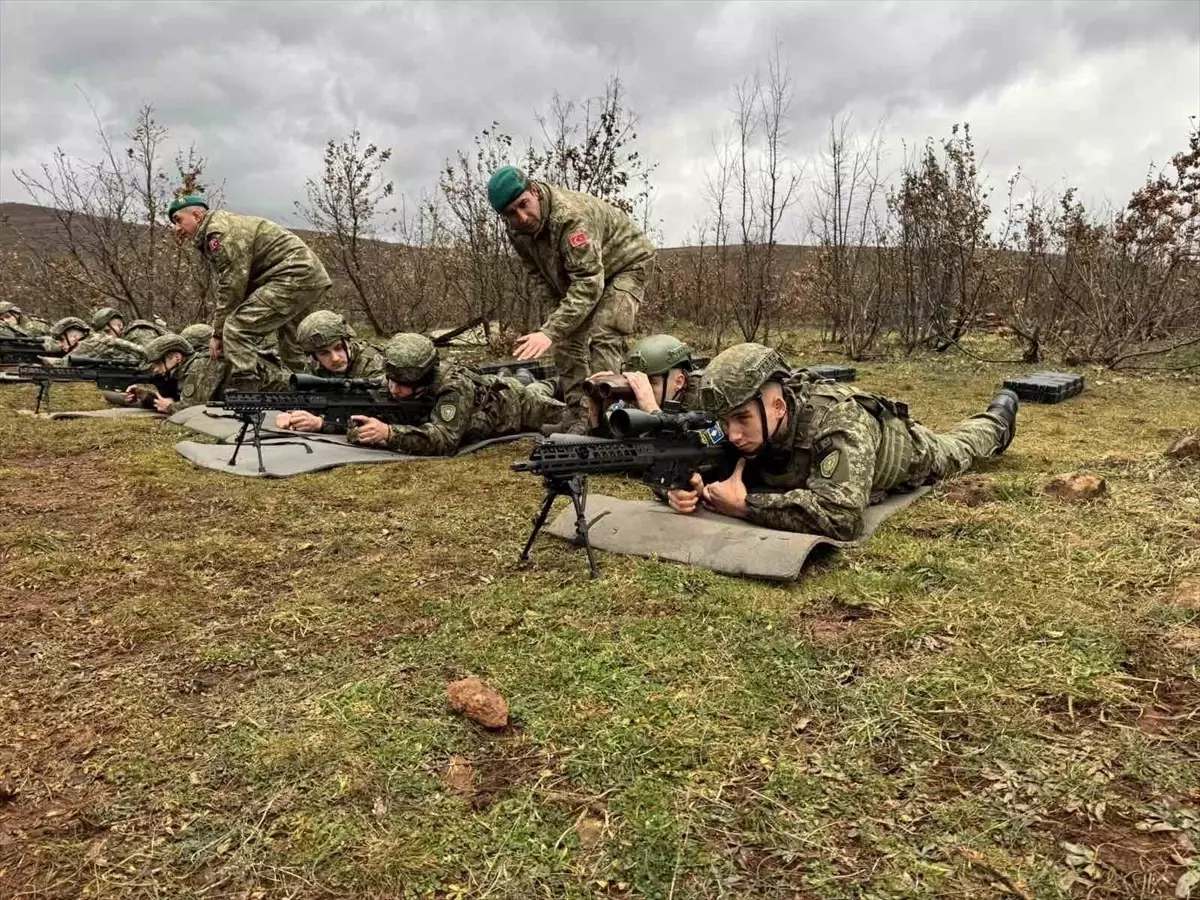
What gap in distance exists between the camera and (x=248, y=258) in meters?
8.50

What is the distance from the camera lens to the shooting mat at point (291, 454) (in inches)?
252

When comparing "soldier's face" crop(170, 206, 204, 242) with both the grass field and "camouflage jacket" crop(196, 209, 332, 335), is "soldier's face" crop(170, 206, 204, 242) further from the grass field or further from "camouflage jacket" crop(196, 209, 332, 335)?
the grass field

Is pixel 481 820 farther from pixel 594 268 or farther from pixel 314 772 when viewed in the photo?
pixel 594 268

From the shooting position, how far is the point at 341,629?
332cm

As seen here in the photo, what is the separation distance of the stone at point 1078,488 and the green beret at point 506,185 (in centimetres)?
414

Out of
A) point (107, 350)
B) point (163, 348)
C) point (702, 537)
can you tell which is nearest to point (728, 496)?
point (702, 537)

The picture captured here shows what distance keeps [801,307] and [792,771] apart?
57.1ft

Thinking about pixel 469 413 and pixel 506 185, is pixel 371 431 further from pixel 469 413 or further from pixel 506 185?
pixel 506 185

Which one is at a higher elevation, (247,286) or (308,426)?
(247,286)

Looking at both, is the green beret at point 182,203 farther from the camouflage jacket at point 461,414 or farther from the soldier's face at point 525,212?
the soldier's face at point 525,212

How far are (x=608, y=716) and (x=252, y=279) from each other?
7.91 metres

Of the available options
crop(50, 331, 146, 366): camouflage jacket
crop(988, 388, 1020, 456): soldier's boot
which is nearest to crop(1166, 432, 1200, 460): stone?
crop(988, 388, 1020, 456): soldier's boot

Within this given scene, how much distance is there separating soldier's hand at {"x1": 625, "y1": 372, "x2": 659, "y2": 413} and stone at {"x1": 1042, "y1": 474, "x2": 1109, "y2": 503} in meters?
2.43

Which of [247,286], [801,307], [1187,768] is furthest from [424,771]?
[801,307]
